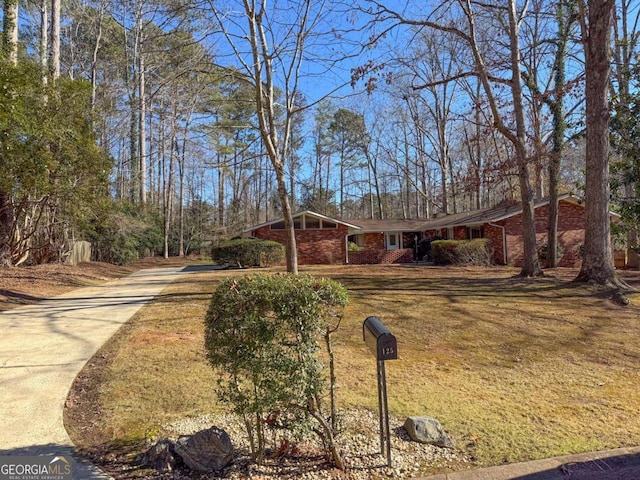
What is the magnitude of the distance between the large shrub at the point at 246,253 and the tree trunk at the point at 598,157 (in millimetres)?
13387

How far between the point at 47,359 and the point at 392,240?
2459 cm

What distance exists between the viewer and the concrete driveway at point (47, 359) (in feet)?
9.78

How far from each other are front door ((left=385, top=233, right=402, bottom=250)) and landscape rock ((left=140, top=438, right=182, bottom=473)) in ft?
84.4

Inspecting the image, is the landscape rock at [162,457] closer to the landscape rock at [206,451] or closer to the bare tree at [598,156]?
the landscape rock at [206,451]

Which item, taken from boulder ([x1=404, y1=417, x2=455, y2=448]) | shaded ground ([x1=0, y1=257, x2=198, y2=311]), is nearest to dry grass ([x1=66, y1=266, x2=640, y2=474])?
boulder ([x1=404, y1=417, x2=455, y2=448])

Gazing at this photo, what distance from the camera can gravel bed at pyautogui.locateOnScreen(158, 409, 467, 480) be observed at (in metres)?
2.57

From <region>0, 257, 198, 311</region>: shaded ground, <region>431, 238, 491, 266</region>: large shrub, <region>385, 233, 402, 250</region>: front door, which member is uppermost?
<region>385, 233, 402, 250</region>: front door

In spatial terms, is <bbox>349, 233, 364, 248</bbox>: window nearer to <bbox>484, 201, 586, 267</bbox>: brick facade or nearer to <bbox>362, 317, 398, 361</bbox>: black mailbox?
<bbox>484, 201, 586, 267</bbox>: brick facade

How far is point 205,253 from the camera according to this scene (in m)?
Result: 34.7

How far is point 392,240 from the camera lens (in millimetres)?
28156

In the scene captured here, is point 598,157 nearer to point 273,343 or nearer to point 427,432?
point 427,432

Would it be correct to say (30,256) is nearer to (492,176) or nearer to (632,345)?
(492,176)

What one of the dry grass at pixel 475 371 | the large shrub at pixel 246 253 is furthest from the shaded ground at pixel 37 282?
the large shrub at pixel 246 253

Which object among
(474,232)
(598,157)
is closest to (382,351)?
(598,157)
